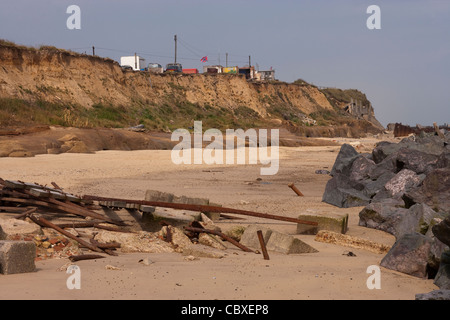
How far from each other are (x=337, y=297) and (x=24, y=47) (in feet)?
115

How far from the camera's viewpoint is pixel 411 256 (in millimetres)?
5789

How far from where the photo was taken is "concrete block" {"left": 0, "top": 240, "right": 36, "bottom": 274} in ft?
16.5

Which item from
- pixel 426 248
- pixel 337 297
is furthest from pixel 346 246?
pixel 337 297

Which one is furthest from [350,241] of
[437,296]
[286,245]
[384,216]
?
[437,296]

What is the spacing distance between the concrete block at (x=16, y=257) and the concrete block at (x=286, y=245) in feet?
9.21

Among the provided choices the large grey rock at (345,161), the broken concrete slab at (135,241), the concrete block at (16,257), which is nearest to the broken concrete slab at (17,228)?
the broken concrete slab at (135,241)

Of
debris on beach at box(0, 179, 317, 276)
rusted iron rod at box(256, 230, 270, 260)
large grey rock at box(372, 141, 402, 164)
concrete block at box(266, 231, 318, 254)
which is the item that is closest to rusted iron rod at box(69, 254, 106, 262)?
debris on beach at box(0, 179, 317, 276)

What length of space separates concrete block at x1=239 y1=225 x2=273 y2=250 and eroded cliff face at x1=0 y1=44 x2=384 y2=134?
26.8m

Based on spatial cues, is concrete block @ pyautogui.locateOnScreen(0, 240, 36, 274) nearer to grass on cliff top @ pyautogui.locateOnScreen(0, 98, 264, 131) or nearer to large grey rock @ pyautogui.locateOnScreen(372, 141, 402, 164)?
large grey rock @ pyautogui.locateOnScreen(372, 141, 402, 164)

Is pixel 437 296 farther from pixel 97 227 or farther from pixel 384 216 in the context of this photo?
pixel 384 216

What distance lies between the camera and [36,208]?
24.4ft

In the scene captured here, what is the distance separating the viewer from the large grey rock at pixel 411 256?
5.69 metres

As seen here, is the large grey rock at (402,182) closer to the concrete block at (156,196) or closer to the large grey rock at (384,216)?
the large grey rock at (384,216)
